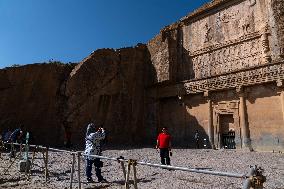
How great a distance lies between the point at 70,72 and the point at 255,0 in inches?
573

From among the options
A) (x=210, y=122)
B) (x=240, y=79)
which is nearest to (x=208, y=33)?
(x=240, y=79)

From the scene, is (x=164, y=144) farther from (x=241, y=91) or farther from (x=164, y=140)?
(x=241, y=91)

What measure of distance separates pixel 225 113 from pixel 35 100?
45.6 ft

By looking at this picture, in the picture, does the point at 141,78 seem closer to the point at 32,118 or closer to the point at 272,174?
the point at 32,118

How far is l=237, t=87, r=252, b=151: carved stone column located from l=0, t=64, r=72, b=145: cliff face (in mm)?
12872

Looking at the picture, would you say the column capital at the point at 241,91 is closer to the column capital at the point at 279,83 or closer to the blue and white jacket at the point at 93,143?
the column capital at the point at 279,83

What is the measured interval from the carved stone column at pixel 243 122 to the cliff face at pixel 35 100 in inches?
507

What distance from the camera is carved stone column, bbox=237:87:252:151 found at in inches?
777

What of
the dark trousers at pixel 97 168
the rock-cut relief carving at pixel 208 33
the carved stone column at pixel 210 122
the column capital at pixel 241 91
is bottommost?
the dark trousers at pixel 97 168

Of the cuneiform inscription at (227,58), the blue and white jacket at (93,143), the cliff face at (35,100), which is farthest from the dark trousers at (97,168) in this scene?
the cliff face at (35,100)

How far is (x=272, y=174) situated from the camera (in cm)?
1046

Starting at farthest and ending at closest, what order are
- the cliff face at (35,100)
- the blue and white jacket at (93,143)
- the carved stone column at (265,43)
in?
1. the cliff face at (35,100)
2. the carved stone column at (265,43)
3. the blue and white jacket at (93,143)

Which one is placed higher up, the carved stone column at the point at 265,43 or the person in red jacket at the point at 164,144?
the carved stone column at the point at 265,43

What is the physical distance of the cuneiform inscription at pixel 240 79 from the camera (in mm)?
18469
